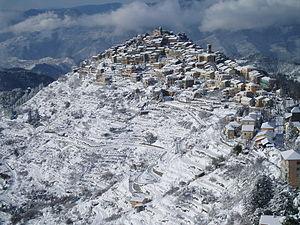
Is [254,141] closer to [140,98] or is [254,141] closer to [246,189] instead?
[246,189]

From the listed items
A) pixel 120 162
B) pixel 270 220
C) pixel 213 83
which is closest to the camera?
pixel 270 220

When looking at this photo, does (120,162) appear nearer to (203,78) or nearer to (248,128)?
(248,128)

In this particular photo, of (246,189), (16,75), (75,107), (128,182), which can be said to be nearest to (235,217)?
(246,189)

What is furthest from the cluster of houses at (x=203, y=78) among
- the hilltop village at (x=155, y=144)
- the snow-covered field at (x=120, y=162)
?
the snow-covered field at (x=120, y=162)

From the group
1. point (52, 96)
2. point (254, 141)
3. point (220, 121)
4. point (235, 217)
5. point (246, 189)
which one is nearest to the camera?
point (235, 217)

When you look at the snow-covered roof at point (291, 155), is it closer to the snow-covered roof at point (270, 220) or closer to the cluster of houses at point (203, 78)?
the cluster of houses at point (203, 78)

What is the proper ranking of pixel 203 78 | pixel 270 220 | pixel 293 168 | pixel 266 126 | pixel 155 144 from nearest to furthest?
pixel 270 220 < pixel 293 168 < pixel 266 126 < pixel 155 144 < pixel 203 78

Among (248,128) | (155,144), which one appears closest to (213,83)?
(155,144)
